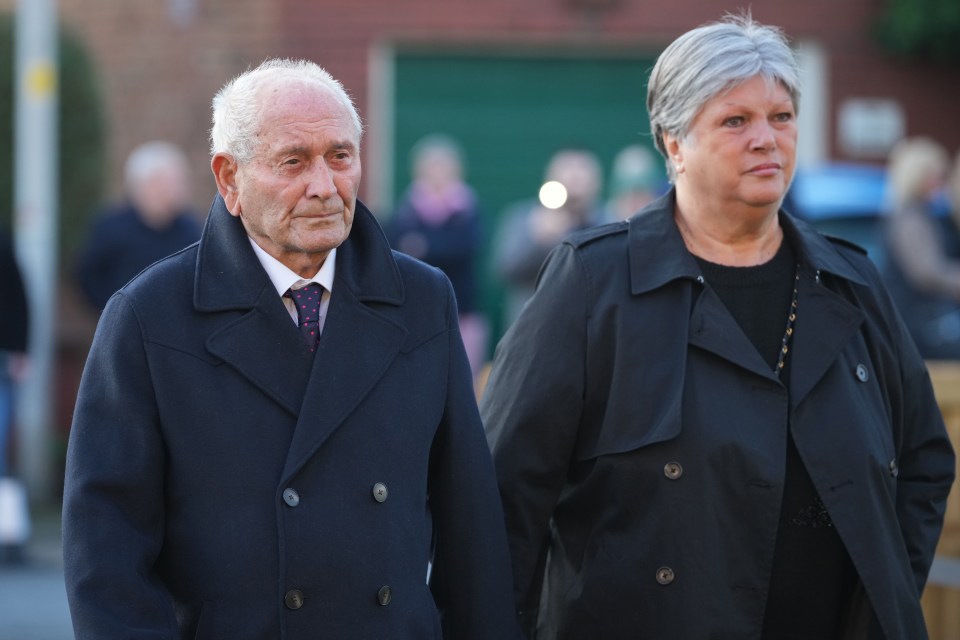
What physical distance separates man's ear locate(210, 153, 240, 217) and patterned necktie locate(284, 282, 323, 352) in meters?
0.22

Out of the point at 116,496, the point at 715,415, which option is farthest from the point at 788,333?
the point at 116,496

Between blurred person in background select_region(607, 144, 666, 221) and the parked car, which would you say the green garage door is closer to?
the parked car

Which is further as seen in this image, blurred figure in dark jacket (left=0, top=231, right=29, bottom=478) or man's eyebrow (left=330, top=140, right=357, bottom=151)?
blurred figure in dark jacket (left=0, top=231, right=29, bottom=478)

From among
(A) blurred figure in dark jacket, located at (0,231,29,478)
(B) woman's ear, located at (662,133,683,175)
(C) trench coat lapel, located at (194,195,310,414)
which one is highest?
(B) woman's ear, located at (662,133,683,175)

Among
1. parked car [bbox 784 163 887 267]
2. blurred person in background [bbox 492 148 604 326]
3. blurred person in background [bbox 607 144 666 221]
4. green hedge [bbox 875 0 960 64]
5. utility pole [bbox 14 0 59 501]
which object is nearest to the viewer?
blurred person in background [bbox 607 144 666 221]

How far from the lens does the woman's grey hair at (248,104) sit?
362 centimetres

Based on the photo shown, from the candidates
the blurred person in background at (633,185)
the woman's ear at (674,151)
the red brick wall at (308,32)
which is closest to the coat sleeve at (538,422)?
the woman's ear at (674,151)

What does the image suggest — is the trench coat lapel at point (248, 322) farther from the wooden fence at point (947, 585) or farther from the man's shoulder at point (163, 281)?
the wooden fence at point (947, 585)

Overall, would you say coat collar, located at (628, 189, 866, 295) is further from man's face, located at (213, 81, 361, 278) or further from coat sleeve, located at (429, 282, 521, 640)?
man's face, located at (213, 81, 361, 278)

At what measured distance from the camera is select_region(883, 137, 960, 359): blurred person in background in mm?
9484

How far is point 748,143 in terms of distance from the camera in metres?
4.11

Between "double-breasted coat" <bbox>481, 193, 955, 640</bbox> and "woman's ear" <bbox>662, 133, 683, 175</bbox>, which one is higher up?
"woman's ear" <bbox>662, 133, 683, 175</bbox>

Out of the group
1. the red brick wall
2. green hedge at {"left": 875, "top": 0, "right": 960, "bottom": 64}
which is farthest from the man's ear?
green hedge at {"left": 875, "top": 0, "right": 960, "bottom": 64}

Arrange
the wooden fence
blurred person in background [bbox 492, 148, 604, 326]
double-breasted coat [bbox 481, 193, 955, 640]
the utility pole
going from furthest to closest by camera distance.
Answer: the utility pole < blurred person in background [bbox 492, 148, 604, 326] < the wooden fence < double-breasted coat [bbox 481, 193, 955, 640]
